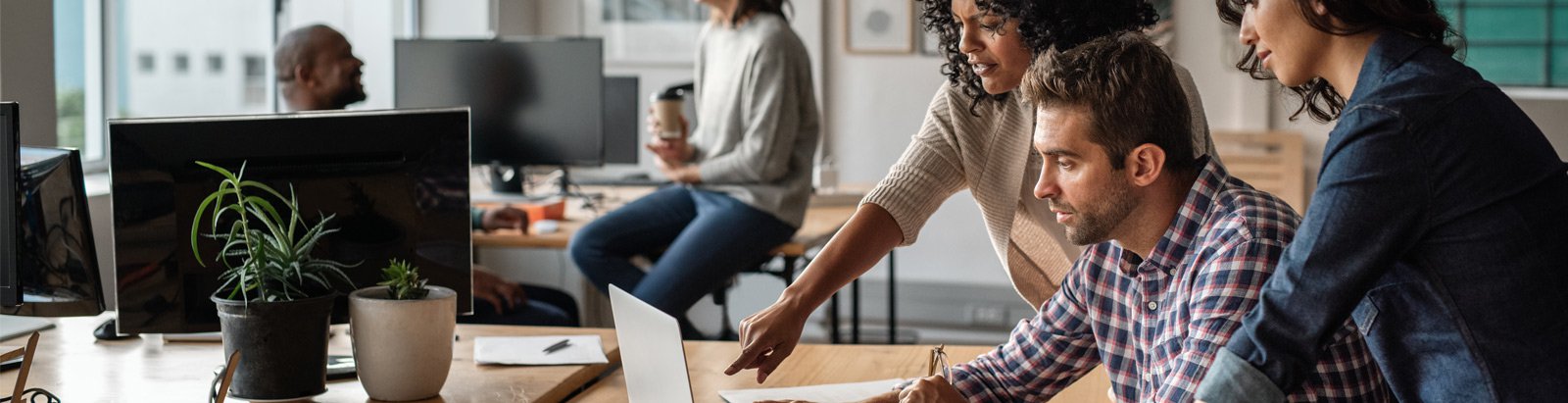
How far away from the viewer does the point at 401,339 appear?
5.24 feet

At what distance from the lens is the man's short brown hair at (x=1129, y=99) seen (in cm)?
147

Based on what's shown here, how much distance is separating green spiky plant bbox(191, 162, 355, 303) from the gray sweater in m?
1.86

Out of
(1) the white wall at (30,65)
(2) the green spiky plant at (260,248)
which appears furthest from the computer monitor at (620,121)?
(2) the green spiky plant at (260,248)

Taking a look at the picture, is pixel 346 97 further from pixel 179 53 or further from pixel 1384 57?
pixel 1384 57

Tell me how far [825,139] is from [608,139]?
133 centimetres

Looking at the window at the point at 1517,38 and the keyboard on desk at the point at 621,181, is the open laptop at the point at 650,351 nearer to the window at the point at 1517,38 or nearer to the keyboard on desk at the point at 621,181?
the keyboard on desk at the point at 621,181

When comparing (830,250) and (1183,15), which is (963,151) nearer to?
(830,250)

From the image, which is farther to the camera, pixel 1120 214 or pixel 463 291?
pixel 463 291

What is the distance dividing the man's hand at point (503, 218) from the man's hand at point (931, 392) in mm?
2216

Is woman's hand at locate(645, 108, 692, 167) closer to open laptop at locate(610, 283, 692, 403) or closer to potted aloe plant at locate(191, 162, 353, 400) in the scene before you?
potted aloe plant at locate(191, 162, 353, 400)

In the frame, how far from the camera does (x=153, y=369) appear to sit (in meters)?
1.77

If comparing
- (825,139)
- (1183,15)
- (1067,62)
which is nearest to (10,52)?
(1067,62)

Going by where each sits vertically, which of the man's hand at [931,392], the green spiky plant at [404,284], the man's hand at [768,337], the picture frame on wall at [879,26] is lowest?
the man's hand at [931,392]

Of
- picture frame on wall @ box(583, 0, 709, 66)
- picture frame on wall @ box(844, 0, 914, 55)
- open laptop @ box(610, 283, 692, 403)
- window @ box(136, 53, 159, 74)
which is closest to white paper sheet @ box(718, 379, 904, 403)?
open laptop @ box(610, 283, 692, 403)
